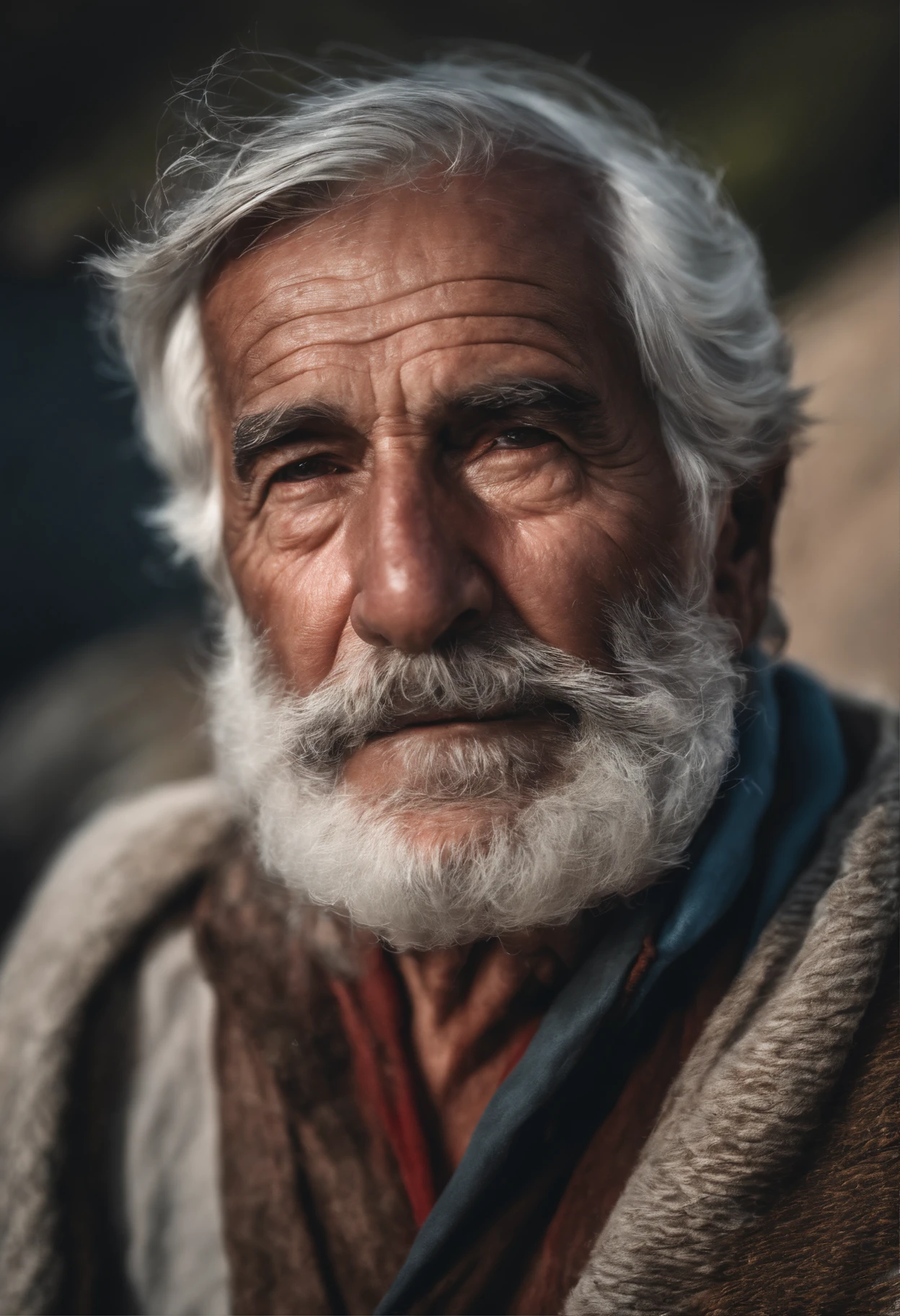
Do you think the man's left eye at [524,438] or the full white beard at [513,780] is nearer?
the full white beard at [513,780]

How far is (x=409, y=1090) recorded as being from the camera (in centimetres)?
171

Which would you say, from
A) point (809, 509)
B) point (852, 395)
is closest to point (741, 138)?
point (852, 395)

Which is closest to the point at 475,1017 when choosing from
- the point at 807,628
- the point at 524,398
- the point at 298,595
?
the point at 298,595

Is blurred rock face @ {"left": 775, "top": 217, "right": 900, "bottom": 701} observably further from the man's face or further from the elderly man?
the man's face

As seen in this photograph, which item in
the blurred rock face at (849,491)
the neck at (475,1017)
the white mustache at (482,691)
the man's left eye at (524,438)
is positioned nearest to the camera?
the white mustache at (482,691)

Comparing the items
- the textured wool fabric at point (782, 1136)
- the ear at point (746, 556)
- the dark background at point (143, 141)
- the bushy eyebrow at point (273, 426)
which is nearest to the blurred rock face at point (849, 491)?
the dark background at point (143, 141)

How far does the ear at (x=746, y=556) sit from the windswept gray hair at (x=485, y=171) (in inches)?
2.1

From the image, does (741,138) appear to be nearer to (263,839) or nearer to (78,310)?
(78,310)

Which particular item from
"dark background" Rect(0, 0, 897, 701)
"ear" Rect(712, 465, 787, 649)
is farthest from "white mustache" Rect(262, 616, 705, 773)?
"dark background" Rect(0, 0, 897, 701)

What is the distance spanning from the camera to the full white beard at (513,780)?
55.6 inches

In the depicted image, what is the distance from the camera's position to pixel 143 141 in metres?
1.77

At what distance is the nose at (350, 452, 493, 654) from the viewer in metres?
1.36

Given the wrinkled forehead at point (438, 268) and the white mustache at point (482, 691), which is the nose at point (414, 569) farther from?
the wrinkled forehead at point (438, 268)

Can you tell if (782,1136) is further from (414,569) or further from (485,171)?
(485,171)
